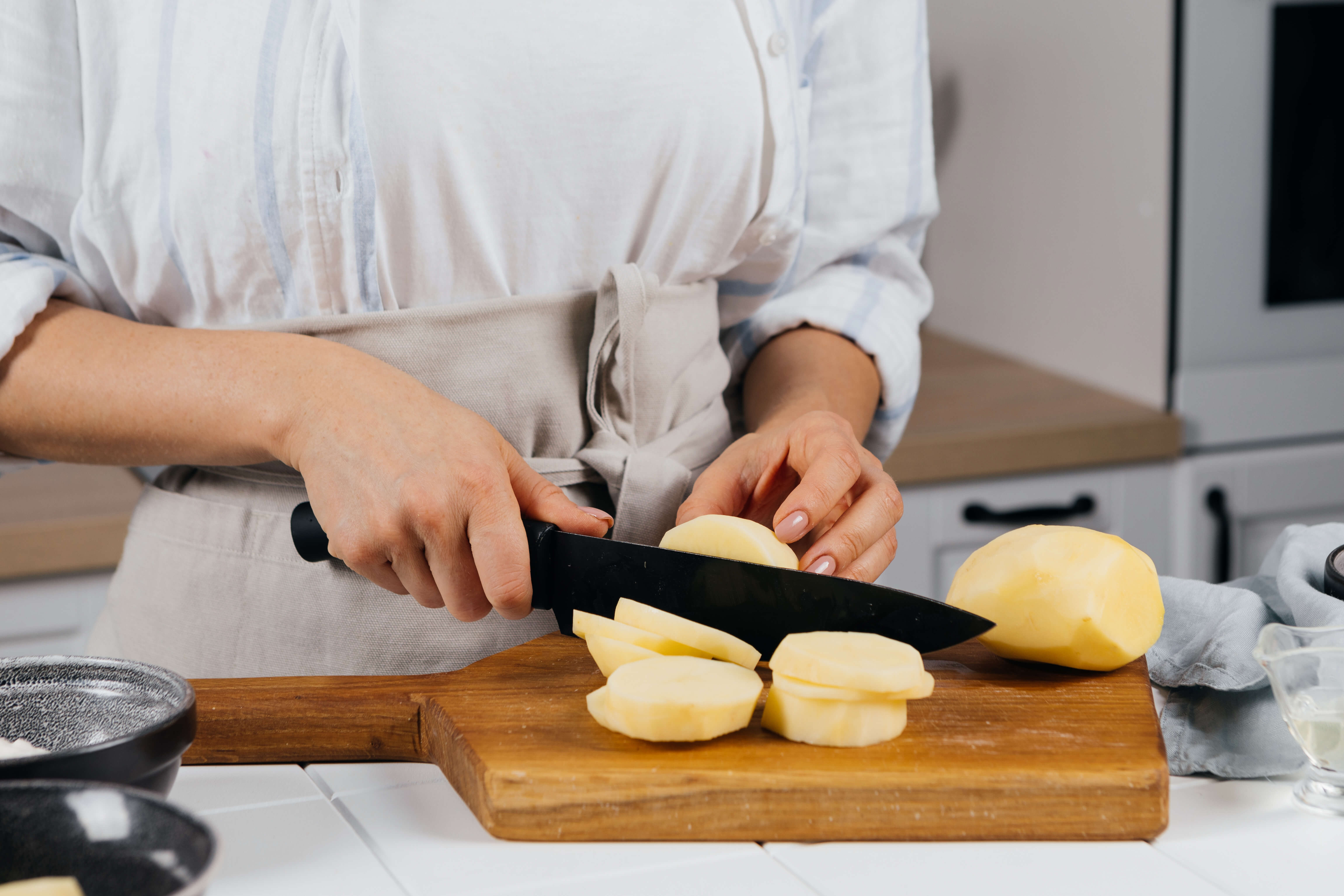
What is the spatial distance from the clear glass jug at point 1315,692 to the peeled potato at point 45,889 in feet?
1.62

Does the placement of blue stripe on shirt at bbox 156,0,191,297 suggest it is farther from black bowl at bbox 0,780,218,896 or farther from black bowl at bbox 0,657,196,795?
black bowl at bbox 0,780,218,896

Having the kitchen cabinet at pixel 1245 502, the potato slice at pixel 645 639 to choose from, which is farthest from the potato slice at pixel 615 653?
the kitchen cabinet at pixel 1245 502

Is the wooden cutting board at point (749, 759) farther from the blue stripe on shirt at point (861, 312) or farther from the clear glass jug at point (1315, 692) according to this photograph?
the blue stripe on shirt at point (861, 312)

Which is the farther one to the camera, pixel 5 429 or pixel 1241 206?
pixel 1241 206

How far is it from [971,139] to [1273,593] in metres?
1.40

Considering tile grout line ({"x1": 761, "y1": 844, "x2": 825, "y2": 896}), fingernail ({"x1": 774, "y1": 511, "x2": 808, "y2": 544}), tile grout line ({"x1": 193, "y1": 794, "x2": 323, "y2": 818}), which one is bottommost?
tile grout line ({"x1": 761, "y1": 844, "x2": 825, "y2": 896})

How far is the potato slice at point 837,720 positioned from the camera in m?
0.60

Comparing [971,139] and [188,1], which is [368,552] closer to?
[188,1]

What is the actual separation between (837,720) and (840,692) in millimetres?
17

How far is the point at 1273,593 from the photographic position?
0.77 metres

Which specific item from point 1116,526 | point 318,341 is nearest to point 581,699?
point 318,341

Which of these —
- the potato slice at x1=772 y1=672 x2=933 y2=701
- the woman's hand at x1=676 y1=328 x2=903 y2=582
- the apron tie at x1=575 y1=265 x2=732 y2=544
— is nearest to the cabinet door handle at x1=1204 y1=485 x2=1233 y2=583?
the woman's hand at x1=676 y1=328 x2=903 y2=582

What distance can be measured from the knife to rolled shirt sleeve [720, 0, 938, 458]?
1.10 ft

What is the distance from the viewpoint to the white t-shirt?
750 millimetres
